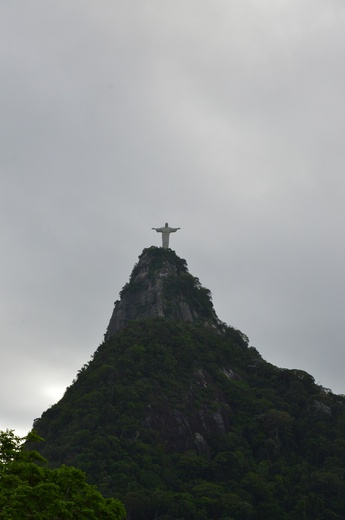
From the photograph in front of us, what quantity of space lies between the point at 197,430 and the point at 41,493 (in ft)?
239

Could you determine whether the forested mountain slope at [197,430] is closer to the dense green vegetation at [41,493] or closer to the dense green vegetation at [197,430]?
the dense green vegetation at [197,430]

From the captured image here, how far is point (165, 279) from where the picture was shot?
13712 cm

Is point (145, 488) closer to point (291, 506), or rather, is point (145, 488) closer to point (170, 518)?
point (170, 518)

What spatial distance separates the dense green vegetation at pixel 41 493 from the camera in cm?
2920

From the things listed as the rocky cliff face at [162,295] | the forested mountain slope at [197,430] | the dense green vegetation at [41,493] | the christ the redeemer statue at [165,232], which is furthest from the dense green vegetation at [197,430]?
the dense green vegetation at [41,493]

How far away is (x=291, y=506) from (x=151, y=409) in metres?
21.4

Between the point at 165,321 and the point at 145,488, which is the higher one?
the point at 165,321

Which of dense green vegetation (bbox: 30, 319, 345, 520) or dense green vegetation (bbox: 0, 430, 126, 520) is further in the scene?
dense green vegetation (bbox: 30, 319, 345, 520)

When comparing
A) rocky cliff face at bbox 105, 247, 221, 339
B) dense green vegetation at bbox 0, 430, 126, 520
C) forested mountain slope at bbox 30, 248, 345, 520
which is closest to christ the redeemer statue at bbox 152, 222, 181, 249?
rocky cliff face at bbox 105, 247, 221, 339

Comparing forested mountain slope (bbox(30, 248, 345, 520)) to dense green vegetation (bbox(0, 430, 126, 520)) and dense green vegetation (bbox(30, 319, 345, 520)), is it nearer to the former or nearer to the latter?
dense green vegetation (bbox(30, 319, 345, 520))

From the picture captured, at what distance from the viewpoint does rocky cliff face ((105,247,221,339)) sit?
133625 millimetres

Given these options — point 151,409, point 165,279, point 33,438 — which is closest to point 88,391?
point 151,409

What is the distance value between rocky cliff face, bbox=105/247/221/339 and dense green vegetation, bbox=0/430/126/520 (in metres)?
98.0

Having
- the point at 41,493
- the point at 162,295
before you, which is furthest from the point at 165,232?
the point at 41,493
